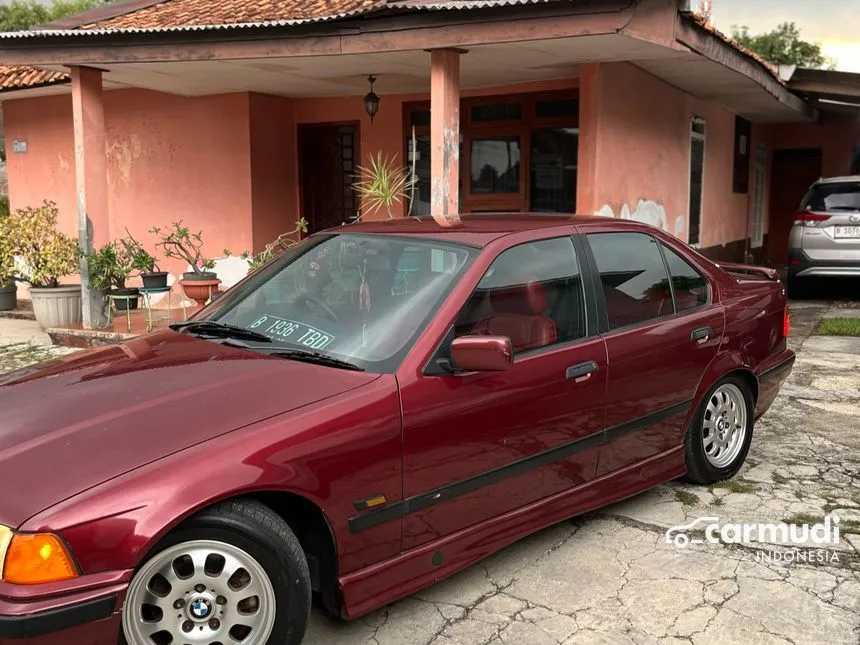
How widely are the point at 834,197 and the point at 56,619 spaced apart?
1116 cm

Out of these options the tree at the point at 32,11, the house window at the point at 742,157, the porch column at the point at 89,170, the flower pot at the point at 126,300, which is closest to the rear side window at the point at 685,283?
the flower pot at the point at 126,300

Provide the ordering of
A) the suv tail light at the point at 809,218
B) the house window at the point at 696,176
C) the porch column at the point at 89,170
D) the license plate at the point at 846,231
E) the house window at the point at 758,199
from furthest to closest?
the house window at the point at 758,199 → the house window at the point at 696,176 → the suv tail light at the point at 809,218 → the license plate at the point at 846,231 → the porch column at the point at 89,170

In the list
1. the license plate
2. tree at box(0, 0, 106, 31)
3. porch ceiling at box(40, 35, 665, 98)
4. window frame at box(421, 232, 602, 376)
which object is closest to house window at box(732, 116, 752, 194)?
the license plate

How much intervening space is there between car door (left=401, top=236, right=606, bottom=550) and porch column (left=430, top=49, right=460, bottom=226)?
395cm

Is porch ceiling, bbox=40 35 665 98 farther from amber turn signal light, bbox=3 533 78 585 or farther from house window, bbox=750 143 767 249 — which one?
house window, bbox=750 143 767 249

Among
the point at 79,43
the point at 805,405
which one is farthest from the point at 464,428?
the point at 79,43

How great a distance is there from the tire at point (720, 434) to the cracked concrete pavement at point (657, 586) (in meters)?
0.11

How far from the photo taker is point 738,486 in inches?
171

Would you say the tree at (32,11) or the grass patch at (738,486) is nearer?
the grass patch at (738,486)

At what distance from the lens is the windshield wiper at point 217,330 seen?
130 inches

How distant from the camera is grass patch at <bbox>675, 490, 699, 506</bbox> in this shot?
4.12m

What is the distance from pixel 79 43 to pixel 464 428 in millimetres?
6984

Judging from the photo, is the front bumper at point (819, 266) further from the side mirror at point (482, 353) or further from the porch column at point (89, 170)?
the side mirror at point (482, 353)

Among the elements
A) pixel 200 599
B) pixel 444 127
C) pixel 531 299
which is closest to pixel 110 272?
pixel 444 127
